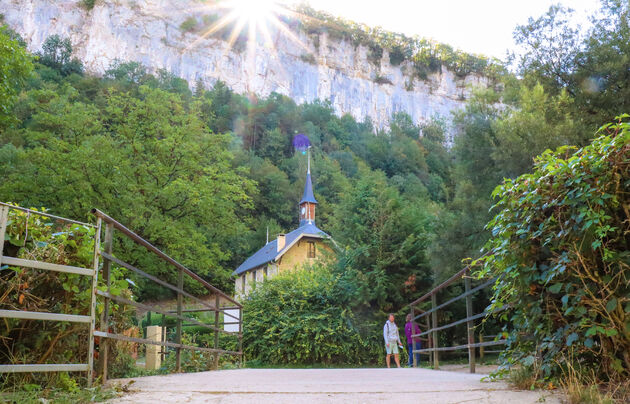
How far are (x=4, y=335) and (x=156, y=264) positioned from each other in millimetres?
18467

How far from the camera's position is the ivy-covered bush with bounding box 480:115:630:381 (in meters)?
3.23

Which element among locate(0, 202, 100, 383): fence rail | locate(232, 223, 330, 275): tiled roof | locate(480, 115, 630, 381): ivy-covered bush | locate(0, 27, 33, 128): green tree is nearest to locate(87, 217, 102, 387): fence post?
locate(0, 202, 100, 383): fence rail

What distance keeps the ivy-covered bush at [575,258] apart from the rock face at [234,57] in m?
76.2

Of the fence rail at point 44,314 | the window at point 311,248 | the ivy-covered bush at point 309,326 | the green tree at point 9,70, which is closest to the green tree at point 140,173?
the green tree at point 9,70

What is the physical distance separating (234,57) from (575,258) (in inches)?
3703

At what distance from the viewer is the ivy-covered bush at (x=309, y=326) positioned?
1728 cm

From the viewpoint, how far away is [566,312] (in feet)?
11.0

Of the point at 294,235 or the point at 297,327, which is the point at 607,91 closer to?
the point at 297,327

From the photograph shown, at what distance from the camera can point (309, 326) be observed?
17.3 m

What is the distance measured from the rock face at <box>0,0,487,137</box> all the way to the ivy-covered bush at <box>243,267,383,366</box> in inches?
2496

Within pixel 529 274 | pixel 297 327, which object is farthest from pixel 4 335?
pixel 297 327

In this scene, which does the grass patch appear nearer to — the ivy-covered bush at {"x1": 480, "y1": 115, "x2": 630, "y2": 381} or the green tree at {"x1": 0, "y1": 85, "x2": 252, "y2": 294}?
the ivy-covered bush at {"x1": 480, "y1": 115, "x2": 630, "y2": 381}

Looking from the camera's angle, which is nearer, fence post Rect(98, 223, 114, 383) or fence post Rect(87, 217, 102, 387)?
fence post Rect(87, 217, 102, 387)

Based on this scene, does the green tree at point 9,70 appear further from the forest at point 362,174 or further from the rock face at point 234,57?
the rock face at point 234,57
